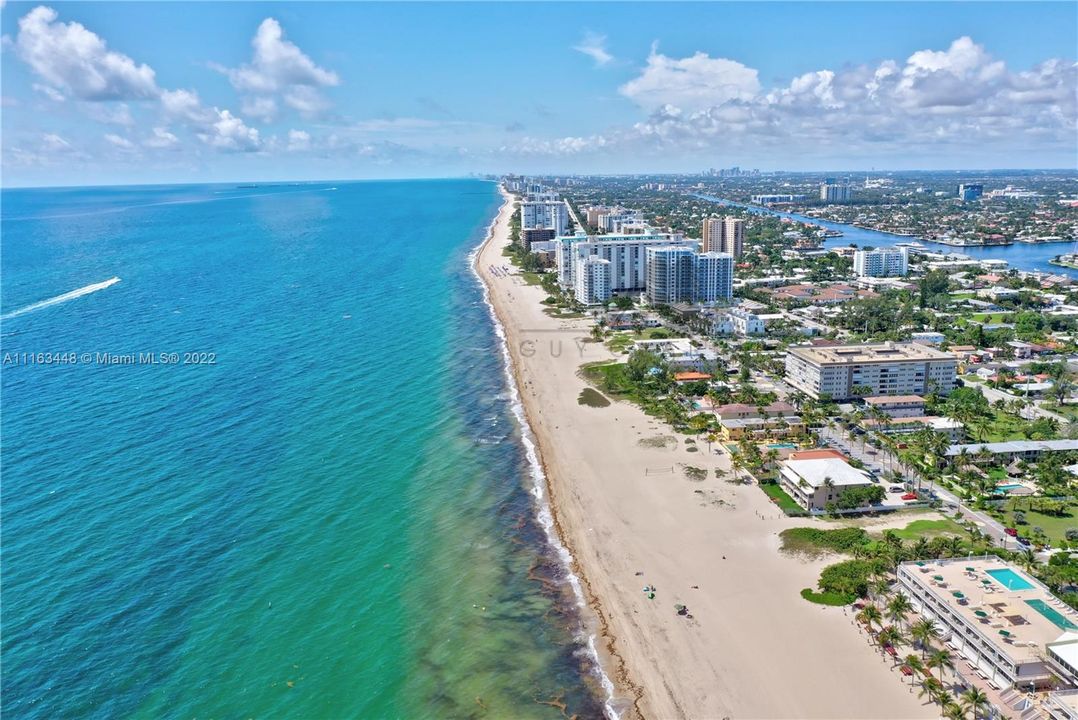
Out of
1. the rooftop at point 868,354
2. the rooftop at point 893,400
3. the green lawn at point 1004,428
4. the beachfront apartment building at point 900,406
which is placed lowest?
the green lawn at point 1004,428

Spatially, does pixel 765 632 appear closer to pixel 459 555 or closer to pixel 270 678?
pixel 459 555

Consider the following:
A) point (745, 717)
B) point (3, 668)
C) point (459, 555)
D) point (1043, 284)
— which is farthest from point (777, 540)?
point (1043, 284)

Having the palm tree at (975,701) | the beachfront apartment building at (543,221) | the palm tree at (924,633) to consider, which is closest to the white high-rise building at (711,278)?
the beachfront apartment building at (543,221)

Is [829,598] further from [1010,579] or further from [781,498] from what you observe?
[781,498]

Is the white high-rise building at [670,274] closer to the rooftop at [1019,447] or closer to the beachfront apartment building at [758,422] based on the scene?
the beachfront apartment building at [758,422]

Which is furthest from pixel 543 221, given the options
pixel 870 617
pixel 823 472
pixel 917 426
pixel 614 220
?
pixel 870 617

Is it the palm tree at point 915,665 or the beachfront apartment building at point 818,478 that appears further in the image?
the beachfront apartment building at point 818,478

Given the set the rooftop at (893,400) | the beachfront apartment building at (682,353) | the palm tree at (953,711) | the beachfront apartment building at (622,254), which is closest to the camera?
the palm tree at (953,711)

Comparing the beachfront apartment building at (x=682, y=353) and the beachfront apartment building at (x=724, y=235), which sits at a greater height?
the beachfront apartment building at (x=724, y=235)
